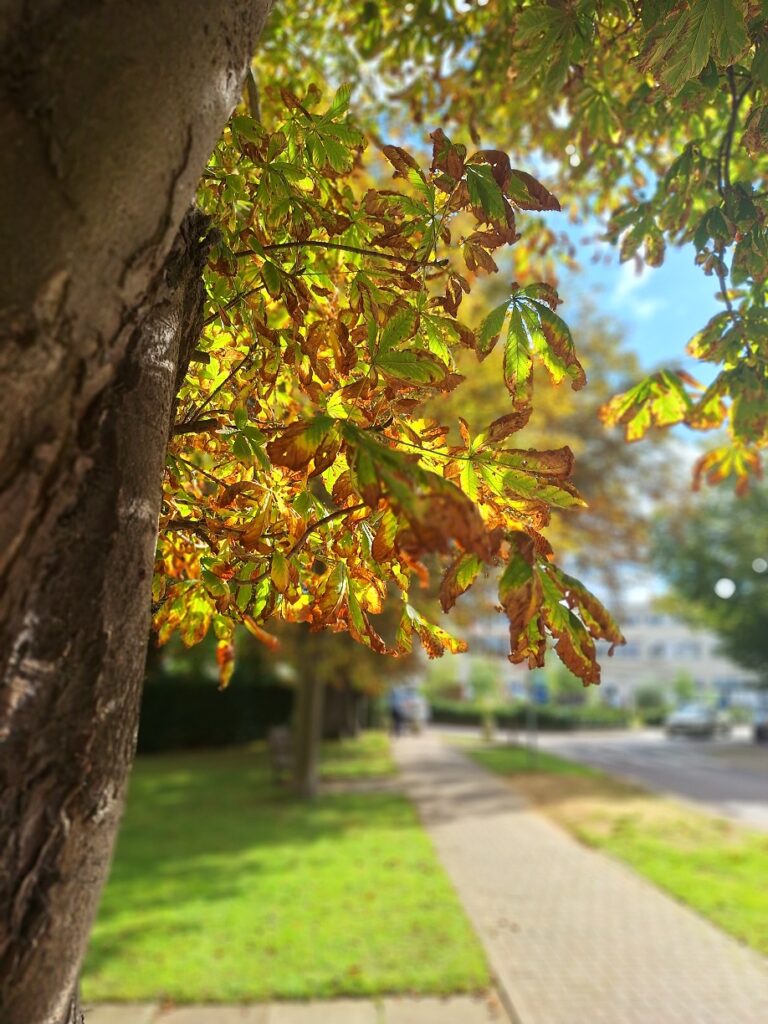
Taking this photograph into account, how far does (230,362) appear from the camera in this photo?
1.69 meters

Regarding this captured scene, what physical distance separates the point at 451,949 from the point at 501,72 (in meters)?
5.88

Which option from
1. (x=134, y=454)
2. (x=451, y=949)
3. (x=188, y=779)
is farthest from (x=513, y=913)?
(x=188, y=779)

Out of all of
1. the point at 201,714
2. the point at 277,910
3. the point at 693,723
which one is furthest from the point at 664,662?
the point at 277,910

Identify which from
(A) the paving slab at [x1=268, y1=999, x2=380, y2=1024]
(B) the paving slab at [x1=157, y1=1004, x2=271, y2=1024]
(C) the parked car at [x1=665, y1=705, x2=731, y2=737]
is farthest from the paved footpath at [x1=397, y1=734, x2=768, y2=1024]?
(C) the parked car at [x1=665, y1=705, x2=731, y2=737]

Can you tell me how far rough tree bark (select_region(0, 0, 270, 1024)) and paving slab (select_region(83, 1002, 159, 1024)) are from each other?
471 cm

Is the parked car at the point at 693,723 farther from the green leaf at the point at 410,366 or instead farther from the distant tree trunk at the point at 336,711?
the green leaf at the point at 410,366

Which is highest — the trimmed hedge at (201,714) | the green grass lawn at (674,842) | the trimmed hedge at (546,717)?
the trimmed hedge at (546,717)

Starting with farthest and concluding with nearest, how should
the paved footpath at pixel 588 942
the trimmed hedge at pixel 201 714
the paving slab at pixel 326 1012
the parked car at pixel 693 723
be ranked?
the parked car at pixel 693 723 → the trimmed hedge at pixel 201 714 → the paved footpath at pixel 588 942 → the paving slab at pixel 326 1012

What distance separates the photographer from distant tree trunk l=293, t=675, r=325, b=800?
1398 centimetres

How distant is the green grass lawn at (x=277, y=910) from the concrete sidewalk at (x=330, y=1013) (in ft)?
0.50

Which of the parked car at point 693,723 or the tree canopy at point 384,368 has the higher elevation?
the parked car at point 693,723

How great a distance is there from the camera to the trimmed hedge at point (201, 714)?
939 inches

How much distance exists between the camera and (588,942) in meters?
6.57

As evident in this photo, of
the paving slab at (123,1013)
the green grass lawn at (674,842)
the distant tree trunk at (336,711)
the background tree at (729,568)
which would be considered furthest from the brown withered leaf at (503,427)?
the background tree at (729,568)
